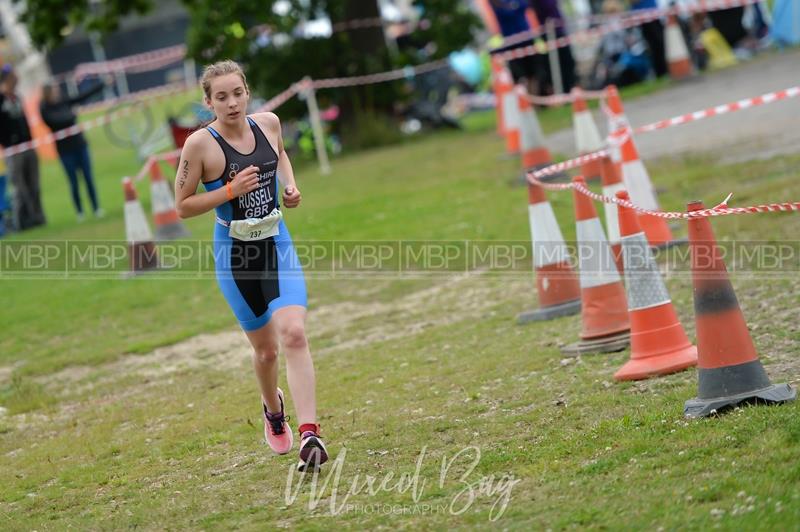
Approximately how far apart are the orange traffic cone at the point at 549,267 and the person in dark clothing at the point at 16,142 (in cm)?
1333

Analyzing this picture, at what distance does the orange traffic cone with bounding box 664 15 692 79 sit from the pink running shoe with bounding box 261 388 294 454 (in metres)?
18.9

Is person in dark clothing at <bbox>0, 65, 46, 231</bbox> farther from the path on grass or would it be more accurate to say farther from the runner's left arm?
the runner's left arm

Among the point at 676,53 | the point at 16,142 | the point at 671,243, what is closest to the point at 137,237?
the point at 671,243

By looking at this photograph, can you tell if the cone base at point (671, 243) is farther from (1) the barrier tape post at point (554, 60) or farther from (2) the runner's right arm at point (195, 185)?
(1) the barrier tape post at point (554, 60)

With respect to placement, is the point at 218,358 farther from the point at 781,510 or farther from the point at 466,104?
the point at 466,104

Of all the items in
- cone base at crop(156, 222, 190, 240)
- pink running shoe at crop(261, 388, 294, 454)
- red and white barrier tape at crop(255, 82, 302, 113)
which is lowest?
pink running shoe at crop(261, 388, 294, 454)

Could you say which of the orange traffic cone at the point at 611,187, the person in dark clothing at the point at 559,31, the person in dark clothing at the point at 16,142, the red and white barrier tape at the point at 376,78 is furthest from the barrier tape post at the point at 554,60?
the orange traffic cone at the point at 611,187

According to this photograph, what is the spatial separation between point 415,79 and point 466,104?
459 cm

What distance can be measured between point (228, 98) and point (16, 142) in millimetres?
15577

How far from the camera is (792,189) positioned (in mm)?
12016

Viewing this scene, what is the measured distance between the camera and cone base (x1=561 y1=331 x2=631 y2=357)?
8.05 m

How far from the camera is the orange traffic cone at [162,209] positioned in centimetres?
1608

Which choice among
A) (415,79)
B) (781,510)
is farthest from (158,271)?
(415,79)

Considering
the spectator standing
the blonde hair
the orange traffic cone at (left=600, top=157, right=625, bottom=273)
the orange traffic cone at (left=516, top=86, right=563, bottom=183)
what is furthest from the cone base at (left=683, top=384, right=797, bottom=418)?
the spectator standing
